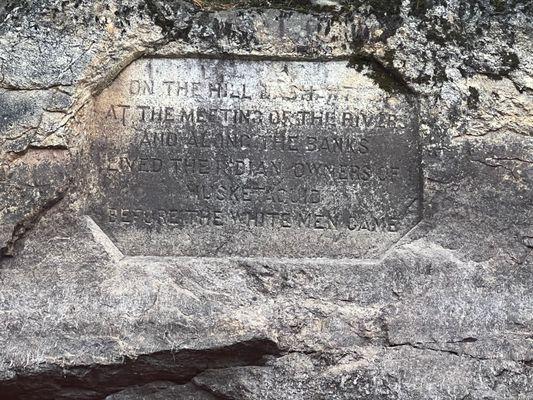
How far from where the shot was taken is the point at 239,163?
320cm

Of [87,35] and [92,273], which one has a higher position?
[87,35]

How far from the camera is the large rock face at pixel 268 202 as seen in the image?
9.93 ft

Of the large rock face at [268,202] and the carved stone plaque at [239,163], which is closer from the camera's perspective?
the large rock face at [268,202]

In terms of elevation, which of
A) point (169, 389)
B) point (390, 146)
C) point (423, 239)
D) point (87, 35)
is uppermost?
point (87, 35)

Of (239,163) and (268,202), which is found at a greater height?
(239,163)

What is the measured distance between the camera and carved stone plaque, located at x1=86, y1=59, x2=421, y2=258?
3188 millimetres

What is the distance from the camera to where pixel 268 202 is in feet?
10.5

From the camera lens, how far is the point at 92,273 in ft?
10.1

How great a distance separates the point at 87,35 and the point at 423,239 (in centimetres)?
150

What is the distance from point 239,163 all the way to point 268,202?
19cm

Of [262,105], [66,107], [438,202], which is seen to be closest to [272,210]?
[262,105]

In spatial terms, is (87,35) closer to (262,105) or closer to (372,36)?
(262,105)

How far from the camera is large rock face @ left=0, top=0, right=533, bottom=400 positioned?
3025 mm

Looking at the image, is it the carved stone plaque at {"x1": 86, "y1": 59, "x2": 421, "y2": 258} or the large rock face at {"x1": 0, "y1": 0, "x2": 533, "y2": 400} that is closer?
the large rock face at {"x1": 0, "y1": 0, "x2": 533, "y2": 400}
